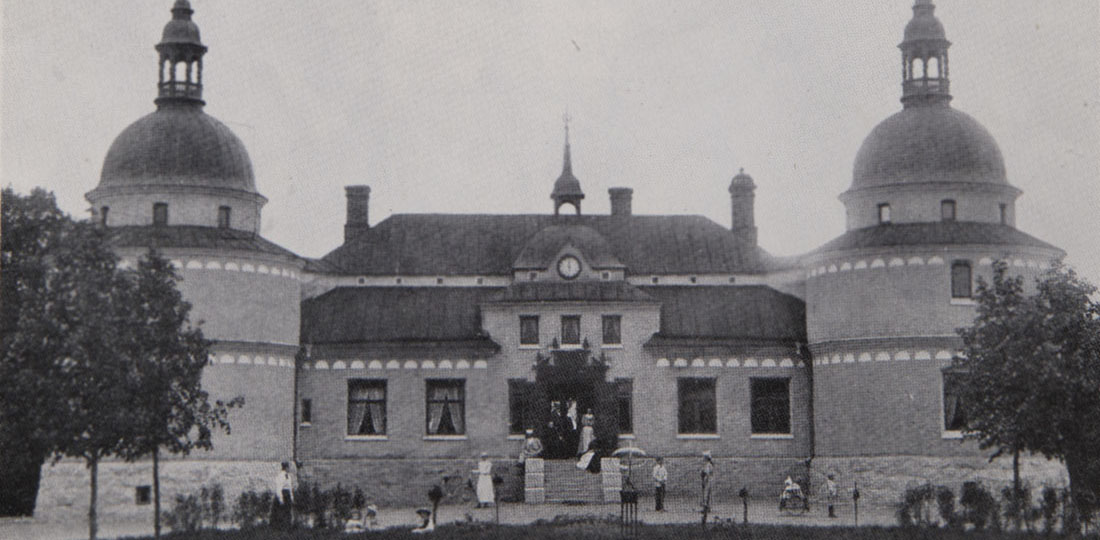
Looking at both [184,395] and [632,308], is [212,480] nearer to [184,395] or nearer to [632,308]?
[184,395]

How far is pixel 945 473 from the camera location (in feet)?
150

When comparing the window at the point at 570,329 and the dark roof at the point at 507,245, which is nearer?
the window at the point at 570,329

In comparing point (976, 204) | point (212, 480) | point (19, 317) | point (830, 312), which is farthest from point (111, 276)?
point (976, 204)

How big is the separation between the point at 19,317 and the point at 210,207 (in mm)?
15370

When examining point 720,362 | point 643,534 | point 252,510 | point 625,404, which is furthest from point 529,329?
point 643,534

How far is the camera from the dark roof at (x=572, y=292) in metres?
50.9

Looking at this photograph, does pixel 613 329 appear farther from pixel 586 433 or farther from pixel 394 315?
pixel 394 315

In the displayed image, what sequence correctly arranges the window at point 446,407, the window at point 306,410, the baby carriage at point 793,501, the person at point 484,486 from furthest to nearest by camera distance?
1. the window at point 446,407
2. the window at point 306,410
3. the person at point 484,486
4. the baby carriage at point 793,501

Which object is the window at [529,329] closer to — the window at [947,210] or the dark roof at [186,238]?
the dark roof at [186,238]

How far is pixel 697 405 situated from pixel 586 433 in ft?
16.5

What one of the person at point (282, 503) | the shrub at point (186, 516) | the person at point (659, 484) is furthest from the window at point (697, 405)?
the shrub at point (186, 516)

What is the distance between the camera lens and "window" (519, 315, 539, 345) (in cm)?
5119

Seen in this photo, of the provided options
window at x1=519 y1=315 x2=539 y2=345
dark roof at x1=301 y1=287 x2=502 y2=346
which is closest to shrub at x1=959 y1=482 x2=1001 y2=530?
window at x1=519 y1=315 x2=539 y2=345

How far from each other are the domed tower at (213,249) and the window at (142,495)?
239 millimetres
